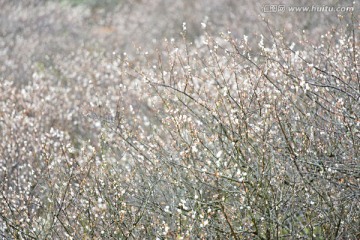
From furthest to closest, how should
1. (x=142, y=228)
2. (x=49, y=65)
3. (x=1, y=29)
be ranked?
(x=1, y=29), (x=49, y=65), (x=142, y=228)

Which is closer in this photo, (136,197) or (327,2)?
(136,197)

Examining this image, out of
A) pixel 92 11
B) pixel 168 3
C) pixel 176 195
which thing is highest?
pixel 92 11

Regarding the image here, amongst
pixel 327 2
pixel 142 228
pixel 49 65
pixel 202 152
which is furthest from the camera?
pixel 49 65

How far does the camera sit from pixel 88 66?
15.0 m

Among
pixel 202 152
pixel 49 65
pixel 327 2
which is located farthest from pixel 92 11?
pixel 202 152

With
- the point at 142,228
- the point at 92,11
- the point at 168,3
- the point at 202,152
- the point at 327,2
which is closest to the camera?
the point at 142,228

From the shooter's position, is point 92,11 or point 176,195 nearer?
point 176,195

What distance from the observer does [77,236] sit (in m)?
5.87

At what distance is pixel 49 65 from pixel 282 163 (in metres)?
11.6

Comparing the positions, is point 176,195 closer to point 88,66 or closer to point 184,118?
point 184,118

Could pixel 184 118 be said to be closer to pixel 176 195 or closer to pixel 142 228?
pixel 176 195

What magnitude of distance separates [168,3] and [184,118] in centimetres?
1512

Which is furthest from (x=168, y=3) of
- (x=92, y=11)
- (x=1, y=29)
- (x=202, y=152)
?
(x=202, y=152)

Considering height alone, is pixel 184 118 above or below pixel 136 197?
above
